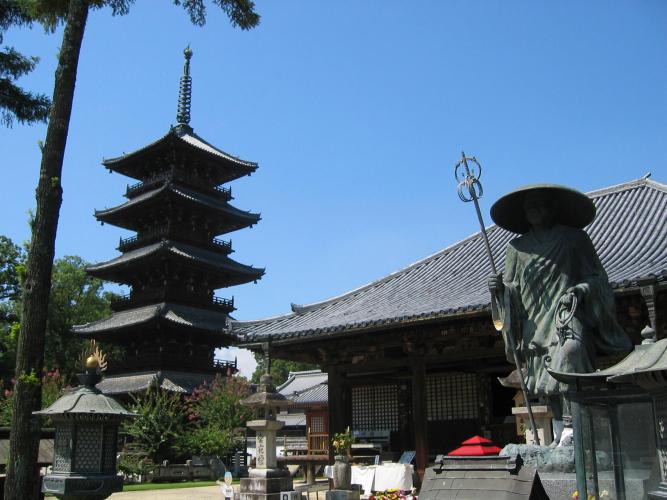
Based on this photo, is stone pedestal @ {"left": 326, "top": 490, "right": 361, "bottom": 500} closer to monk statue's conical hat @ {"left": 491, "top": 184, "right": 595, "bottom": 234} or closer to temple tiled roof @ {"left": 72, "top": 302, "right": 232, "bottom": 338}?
monk statue's conical hat @ {"left": 491, "top": 184, "right": 595, "bottom": 234}

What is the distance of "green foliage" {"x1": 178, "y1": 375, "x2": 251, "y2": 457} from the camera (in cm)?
2489

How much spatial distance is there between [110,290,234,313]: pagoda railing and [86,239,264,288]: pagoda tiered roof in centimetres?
113

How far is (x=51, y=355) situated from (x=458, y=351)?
36.4 m

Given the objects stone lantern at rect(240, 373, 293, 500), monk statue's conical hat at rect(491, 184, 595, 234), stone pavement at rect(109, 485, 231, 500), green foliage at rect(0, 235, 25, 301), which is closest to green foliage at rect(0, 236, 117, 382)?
green foliage at rect(0, 235, 25, 301)

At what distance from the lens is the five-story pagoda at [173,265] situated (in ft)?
99.9

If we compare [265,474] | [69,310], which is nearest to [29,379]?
[265,474]

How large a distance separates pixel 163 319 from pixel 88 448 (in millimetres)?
21349

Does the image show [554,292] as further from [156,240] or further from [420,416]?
[156,240]

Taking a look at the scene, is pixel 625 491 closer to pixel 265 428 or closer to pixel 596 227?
pixel 265 428

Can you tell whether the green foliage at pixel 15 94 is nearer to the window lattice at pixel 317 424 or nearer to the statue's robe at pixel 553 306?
the statue's robe at pixel 553 306

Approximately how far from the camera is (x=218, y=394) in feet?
84.1

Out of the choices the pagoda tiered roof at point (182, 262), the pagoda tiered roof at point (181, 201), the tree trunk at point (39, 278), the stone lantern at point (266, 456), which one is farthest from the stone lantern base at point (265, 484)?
the pagoda tiered roof at point (181, 201)

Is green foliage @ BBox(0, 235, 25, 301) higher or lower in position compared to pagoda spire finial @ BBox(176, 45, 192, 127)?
lower

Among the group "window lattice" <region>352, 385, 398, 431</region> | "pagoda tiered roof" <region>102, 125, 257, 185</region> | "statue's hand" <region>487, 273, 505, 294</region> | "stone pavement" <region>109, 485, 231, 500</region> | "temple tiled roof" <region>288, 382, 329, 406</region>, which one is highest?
"pagoda tiered roof" <region>102, 125, 257, 185</region>
